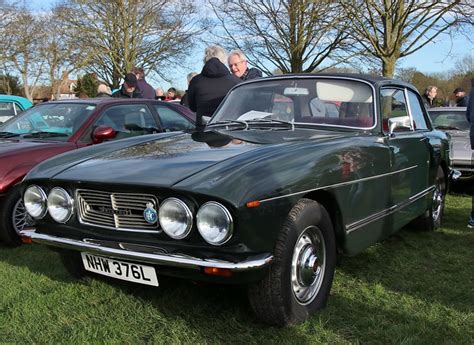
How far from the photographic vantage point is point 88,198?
300 cm

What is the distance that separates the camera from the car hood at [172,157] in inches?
110

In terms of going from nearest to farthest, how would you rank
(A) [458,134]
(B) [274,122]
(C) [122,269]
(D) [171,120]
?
(C) [122,269], (B) [274,122], (D) [171,120], (A) [458,134]

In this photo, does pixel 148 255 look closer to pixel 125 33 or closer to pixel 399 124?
pixel 399 124

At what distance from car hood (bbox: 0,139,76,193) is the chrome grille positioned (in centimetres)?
199

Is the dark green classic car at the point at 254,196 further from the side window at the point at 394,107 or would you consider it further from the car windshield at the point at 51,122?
the car windshield at the point at 51,122

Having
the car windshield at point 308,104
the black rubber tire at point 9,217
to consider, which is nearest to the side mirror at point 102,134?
the black rubber tire at point 9,217

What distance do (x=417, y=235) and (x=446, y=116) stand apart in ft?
14.7

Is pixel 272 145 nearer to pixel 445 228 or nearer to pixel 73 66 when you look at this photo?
pixel 445 228

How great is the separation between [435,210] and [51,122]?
4.29 meters

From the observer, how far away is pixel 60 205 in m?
3.10

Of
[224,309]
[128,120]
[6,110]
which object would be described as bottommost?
[224,309]

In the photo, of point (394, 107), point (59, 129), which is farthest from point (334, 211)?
point (59, 129)

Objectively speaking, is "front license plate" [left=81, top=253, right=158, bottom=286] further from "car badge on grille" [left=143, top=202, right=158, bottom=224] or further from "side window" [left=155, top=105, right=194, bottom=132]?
"side window" [left=155, top=105, right=194, bottom=132]

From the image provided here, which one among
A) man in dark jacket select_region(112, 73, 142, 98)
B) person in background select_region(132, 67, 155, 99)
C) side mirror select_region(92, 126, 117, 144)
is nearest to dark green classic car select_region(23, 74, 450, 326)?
side mirror select_region(92, 126, 117, 144)
